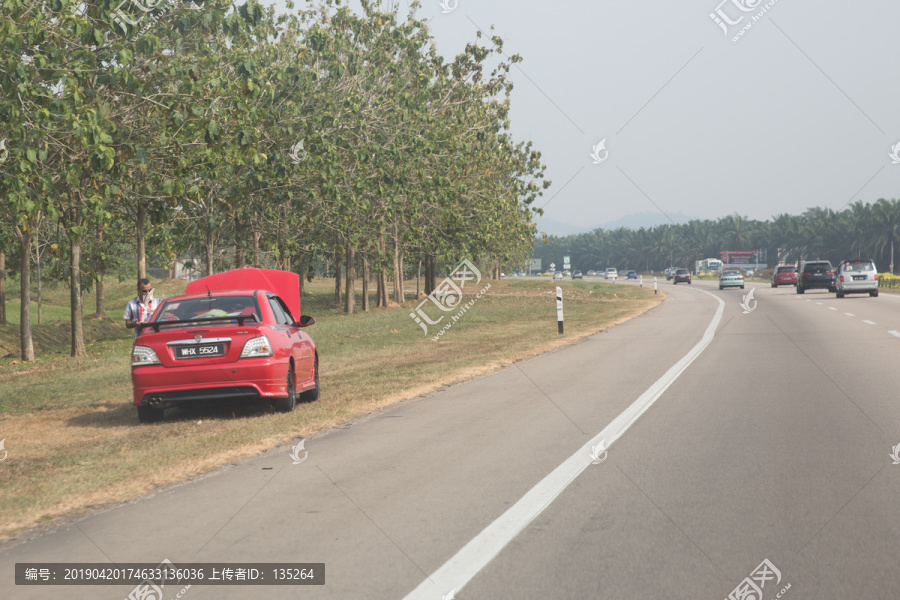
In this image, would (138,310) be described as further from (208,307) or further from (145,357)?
(145,357)

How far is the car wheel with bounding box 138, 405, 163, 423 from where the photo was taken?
10.7 m

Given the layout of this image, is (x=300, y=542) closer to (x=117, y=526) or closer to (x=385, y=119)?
(x=117, y=526)

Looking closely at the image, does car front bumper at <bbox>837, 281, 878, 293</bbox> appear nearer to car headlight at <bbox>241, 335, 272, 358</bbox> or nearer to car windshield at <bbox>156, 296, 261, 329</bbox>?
car windshield at <bbox>156, 296, 261, 329</bbox>

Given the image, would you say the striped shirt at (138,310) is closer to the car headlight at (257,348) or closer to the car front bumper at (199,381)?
the car front bumper at (199,381)

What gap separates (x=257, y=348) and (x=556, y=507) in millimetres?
5365

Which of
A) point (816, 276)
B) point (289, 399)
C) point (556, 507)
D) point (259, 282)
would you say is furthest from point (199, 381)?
point (816, 276)

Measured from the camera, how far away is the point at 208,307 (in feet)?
37.3

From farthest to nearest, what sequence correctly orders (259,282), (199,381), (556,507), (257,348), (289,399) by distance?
(259,282), (289,399), (257,348), (199,381), (556,507)

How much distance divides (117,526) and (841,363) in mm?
12414

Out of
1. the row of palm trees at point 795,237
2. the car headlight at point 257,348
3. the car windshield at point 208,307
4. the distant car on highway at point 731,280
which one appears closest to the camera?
the car headlight at point 257,348

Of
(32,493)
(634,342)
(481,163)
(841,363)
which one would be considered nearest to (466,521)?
(32,493)

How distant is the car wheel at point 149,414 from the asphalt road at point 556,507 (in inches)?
101

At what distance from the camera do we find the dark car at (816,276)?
48500 millimetres

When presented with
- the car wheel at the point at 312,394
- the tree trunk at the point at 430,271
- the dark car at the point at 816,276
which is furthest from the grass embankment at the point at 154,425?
the dark car at the point at 816,276
